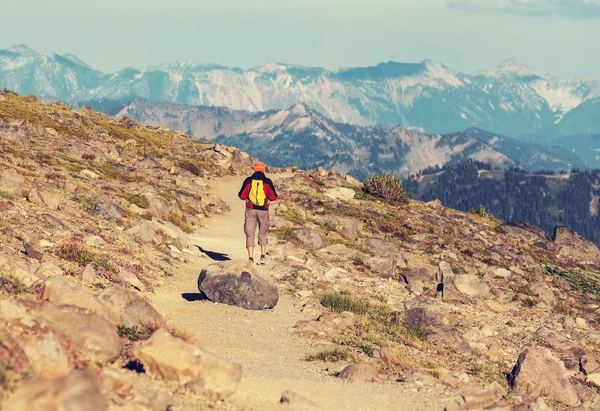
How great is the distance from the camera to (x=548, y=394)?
45.9 ft

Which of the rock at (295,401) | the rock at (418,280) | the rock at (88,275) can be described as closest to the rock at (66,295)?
the rock at (295,401)

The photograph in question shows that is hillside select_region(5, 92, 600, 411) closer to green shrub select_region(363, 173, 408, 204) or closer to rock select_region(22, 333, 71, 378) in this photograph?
rock select_region(22, 333, 71, 378)

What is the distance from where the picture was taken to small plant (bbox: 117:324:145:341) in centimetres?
1046

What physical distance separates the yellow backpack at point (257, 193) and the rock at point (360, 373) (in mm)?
9098

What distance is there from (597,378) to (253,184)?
469 inches

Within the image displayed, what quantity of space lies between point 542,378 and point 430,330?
338cm

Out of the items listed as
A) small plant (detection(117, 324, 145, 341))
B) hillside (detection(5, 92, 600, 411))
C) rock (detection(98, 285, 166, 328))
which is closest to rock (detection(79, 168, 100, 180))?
hillside (detection(5, 92, 600, 411))

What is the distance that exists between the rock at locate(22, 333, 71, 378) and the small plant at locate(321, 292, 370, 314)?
11004 mm

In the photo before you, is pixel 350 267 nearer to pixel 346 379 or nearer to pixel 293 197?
pixel 346 379

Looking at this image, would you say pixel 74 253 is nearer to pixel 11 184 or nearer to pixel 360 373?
pixel 11 184

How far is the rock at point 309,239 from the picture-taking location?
29.0 metres

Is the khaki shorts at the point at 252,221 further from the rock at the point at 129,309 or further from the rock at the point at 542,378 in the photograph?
the rock at the point at 542,378

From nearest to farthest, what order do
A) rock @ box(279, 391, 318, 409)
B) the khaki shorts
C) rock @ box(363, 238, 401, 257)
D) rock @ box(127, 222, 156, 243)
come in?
rock @ box(279, 391, 318, 409) < the khaki shorts < rock @ box(127, 222, 156, 243) < rock @ box(363, 238, 401, 257)

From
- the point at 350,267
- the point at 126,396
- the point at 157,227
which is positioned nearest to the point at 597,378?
the point at 350,267
